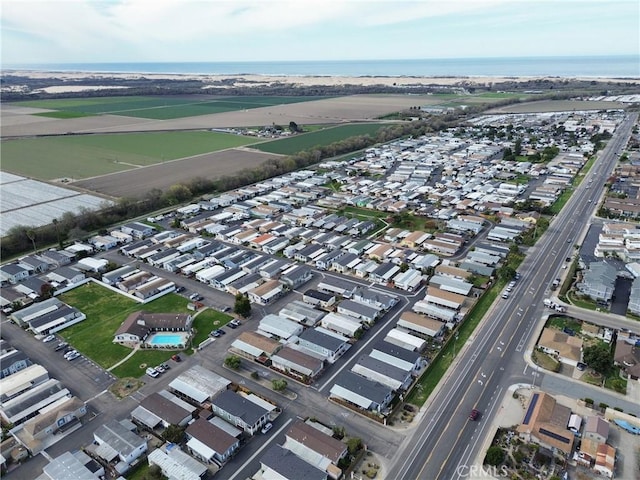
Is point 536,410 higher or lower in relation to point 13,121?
lower

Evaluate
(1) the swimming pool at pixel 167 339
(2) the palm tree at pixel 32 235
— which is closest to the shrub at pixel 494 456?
(1) the swimming pool at pixel 167 339

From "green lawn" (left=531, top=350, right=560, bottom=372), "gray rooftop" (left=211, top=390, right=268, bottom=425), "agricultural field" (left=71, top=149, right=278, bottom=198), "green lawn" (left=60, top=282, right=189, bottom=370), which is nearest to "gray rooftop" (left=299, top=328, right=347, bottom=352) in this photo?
"gray rooftop" (left=211, top=390, right=268, bottom=425)

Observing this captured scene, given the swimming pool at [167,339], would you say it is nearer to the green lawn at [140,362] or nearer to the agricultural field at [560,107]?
the green lawn at [140,362]

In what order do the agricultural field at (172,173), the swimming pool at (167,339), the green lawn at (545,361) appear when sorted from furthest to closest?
the agricultural field at (172,173)
the swimming pool at (167,339)
the green lawn at (545,361)

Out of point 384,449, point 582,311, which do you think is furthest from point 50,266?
point 582,311

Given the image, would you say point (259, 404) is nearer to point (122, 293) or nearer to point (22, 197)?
point (122, 293)

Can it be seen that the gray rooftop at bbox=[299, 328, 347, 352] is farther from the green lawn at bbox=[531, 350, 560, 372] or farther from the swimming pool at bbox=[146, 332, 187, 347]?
the green lawn at bbox=[531, 350, 560, 372]
